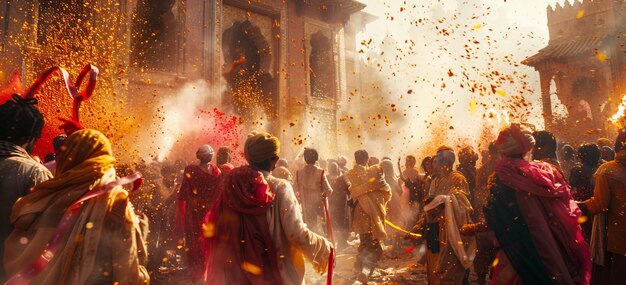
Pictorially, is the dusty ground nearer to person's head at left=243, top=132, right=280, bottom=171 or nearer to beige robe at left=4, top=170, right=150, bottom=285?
person's head at left=243, top=132, right=280, bottom=171

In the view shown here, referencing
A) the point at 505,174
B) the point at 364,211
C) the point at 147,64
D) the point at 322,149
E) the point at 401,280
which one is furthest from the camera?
the point at 322,149

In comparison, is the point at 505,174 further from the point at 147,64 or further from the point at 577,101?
the point at 577,101

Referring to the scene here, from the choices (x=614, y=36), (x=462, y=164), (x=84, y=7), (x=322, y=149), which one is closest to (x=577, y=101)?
(x=614, y=36)

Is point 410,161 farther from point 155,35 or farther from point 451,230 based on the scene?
point 155,35

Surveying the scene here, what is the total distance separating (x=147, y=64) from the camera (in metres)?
13.2

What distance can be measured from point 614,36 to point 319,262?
→ 3142cm

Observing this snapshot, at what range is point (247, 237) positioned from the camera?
2.73 metres

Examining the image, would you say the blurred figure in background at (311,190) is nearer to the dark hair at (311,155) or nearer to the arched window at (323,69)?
the dark hair at (311,155)

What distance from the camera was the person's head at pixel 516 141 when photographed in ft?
10.0

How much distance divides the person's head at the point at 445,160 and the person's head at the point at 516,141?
54.4 inches

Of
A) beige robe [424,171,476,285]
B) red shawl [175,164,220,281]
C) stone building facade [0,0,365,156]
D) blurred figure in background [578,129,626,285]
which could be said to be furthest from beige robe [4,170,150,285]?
stone building facade [0,0,365,156]

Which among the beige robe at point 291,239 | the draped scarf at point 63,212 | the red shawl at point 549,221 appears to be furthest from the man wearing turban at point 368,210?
the draped scarf at point 63,212

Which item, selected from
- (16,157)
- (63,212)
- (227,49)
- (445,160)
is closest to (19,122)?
(16,157)

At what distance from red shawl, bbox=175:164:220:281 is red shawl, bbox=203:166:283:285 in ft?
11.7
